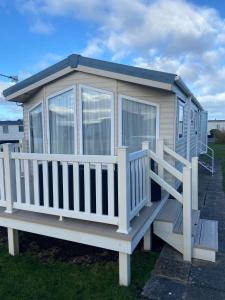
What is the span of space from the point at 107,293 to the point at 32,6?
332 inches

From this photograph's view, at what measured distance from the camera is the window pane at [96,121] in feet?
18.4

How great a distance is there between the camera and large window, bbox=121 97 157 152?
216 inches

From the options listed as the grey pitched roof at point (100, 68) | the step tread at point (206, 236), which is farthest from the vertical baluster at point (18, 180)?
the grey pitched roof at point (100, 68)

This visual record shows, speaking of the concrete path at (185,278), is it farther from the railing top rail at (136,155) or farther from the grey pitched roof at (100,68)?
the grey pitched roof at (100,68)

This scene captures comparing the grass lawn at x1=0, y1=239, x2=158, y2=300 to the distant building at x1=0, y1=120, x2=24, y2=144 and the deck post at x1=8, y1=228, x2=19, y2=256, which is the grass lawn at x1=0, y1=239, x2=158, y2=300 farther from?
the distant building at x1=0, y1=120, x2=24, y2=144

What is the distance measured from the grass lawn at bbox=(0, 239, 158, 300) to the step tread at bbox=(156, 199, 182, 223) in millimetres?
530

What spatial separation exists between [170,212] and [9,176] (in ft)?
8.38

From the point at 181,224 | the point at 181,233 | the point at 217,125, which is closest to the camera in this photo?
the point at 181,233

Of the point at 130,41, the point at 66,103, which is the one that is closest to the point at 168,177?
the point at 66,103

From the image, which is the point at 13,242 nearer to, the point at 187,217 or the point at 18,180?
the point at 18,180

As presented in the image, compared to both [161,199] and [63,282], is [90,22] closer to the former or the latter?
[161,199]

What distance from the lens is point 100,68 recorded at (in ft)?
17.1

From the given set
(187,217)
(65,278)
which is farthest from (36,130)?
(187,217)

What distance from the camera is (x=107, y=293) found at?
2.86 metres
